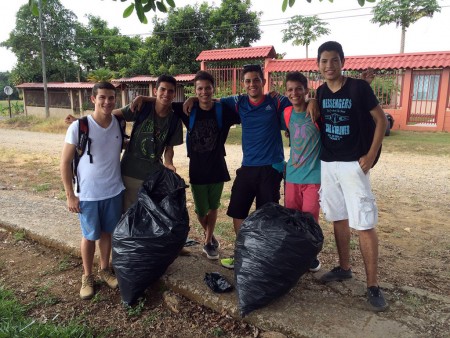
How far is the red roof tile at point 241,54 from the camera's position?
13039mm

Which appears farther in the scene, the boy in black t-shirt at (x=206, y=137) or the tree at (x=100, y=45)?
the tree at (x=100, y=45)

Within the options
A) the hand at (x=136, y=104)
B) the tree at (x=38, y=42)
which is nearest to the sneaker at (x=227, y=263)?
the hand at (x=136, y=104)

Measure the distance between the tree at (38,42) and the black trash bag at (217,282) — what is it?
23.2m

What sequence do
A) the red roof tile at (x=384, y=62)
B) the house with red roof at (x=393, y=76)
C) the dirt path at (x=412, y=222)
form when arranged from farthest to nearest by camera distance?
1. the house with red roof at (x=393, y=76)
2. the red roof tile at (x=384, y=62)
3. the dirt path at (x=412, y=222)

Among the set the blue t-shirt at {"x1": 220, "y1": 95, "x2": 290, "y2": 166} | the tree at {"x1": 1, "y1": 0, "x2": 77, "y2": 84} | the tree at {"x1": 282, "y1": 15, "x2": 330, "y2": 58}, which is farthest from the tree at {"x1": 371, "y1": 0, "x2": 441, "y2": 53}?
the blue t-shirt at {"x1": 220, "y1": 95, "x2": 290, "y2": 166}

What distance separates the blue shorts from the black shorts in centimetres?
87

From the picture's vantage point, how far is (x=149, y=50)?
19.5 meters

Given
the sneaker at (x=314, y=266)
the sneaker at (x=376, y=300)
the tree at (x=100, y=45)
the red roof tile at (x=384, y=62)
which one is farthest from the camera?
the tree at (x=100, y=45)

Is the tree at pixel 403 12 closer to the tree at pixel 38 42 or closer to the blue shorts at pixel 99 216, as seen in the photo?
the tree at pixel 38 42

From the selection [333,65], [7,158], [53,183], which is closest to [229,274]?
[333,65]

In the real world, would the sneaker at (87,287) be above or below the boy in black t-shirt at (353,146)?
below

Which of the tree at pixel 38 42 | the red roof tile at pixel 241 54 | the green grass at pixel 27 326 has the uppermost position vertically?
the tree at pixel 38 42

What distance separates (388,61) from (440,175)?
6898 mm

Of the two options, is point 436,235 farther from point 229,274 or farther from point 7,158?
point 7,158
